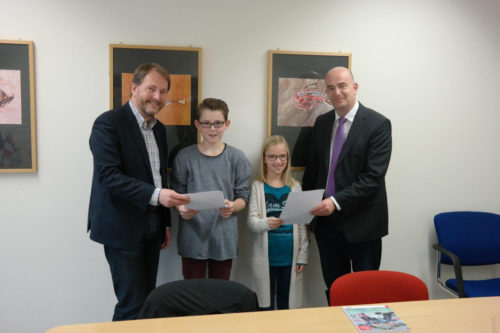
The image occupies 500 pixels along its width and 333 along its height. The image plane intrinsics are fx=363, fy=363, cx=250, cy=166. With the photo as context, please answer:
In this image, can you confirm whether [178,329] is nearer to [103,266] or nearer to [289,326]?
[289,326]

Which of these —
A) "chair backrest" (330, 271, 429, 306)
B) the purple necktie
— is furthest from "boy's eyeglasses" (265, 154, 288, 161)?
"chair backrest" (330, 271, 429, 306)

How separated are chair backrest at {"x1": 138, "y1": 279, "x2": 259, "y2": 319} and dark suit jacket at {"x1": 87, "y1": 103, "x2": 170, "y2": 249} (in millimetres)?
615

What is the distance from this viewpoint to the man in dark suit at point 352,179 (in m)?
2.33

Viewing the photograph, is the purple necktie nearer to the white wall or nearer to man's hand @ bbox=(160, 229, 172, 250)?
the white wall

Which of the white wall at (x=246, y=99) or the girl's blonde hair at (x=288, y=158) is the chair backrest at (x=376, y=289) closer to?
the girl's blonde hair at (x=288, y=158)

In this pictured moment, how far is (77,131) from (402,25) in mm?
2565

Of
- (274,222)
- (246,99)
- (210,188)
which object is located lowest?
(274,222)

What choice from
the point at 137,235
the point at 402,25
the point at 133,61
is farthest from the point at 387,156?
the point at 133,61

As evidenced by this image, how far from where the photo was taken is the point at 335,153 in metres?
2.46

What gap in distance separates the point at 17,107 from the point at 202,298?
1932 mm

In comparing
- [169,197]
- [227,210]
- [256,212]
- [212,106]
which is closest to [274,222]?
[256,212]

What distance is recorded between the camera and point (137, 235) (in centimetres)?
210

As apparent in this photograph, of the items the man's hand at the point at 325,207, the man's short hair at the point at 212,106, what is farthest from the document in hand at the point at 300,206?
the man's short hair at the point at 212,106

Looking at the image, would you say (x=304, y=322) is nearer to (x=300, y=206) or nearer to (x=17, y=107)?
(x=300, y=206)
